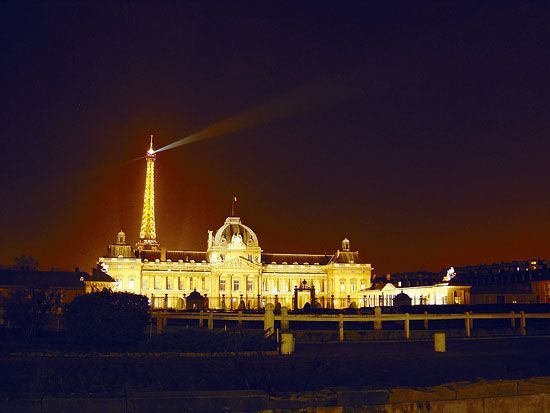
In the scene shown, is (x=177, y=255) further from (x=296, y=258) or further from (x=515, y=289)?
(x=515, y=289)

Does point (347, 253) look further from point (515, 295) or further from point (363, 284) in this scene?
point (515, 295)

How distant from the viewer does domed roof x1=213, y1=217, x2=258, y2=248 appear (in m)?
127

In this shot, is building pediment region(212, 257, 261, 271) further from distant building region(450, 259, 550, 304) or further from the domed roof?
distant building region(450, 259, 550, 304)

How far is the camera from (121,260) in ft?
390

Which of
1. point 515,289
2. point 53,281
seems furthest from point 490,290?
point 53,281

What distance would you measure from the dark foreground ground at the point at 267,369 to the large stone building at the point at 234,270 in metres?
93.8

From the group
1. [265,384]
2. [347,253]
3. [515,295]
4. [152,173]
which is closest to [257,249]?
[347,253]

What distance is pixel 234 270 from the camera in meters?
120

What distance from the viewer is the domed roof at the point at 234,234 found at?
127 m

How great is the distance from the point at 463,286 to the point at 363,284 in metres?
47.3

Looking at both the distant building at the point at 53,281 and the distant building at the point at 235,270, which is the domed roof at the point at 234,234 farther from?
the distant building at the point at 53,281

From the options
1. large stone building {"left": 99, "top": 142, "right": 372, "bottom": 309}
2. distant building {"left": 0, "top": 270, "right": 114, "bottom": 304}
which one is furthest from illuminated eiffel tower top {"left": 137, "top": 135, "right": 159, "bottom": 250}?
distant building {"left": 0, "top": 270, "right": 114, "bottom": 304}

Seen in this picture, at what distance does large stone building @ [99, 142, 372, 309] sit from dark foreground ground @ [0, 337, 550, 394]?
93783 millimetres

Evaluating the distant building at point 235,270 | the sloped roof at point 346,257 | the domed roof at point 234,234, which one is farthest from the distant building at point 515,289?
the domed roof at point 234,234
